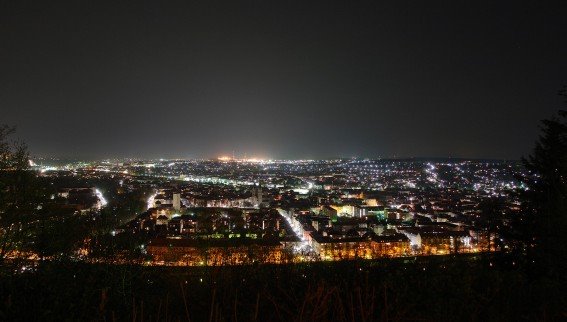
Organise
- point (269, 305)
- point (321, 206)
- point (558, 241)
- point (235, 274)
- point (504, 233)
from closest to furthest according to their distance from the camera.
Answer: point (269, 305)
point (235, 274)
point (558, 241)
point (504, 233)
point (321, 206)

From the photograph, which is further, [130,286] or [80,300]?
[130,286]

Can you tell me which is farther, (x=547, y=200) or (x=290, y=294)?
(x=547, y=200)

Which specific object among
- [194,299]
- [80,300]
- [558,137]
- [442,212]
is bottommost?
[442,212]

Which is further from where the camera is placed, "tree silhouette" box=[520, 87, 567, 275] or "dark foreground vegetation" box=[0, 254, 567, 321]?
"tree silhouette" box=[520, 87, 567, 275]

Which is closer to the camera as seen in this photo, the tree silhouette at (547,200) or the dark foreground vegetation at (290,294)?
the dark foreground vegetation at (290,294)

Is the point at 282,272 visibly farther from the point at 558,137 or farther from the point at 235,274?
the point at 558,137

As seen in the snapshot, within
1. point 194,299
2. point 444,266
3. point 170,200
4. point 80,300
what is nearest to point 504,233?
point 444,266

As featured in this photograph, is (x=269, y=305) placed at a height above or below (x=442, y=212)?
above

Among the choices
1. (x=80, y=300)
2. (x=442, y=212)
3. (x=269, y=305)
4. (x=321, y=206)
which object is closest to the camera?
(x=80, y=300)
